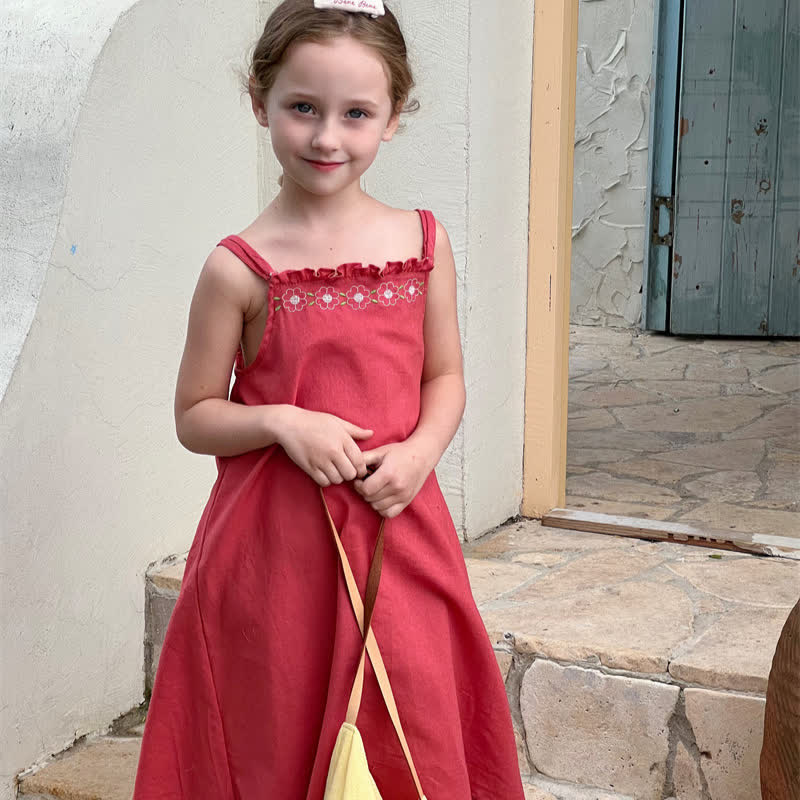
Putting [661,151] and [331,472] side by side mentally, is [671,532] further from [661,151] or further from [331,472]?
[661,151]

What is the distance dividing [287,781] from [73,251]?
125 cm

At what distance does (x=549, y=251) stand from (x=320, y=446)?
1790mm

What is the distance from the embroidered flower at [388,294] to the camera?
155cm

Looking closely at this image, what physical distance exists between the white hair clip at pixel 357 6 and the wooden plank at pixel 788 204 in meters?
5.64

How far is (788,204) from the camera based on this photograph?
669 cm

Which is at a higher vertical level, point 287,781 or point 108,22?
point 108,22

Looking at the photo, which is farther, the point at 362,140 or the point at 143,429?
the point at 143,429

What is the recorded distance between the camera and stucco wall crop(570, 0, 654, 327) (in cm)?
700

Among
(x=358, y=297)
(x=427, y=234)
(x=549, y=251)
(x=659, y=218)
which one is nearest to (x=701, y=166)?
(x=659, y=218)

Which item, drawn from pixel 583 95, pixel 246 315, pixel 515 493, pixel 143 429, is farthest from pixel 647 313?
pixel 246 315

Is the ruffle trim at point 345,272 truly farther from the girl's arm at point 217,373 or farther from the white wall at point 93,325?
Answer: the white wall at point 93,325

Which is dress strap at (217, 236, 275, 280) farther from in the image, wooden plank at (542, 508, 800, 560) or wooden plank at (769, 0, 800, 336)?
wooden plank at (769, 0, 800, 336)

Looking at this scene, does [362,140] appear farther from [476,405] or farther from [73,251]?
[476,405]

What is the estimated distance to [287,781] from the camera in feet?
5.21
